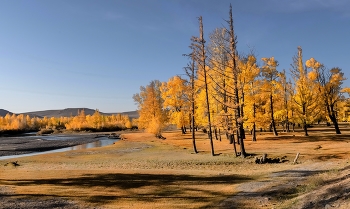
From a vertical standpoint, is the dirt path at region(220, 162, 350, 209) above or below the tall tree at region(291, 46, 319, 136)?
below

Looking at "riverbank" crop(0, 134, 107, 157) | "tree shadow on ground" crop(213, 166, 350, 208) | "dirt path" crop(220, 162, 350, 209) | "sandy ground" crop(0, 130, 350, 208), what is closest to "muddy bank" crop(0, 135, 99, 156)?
"riverbank" crop(0, 134, 107, 157)

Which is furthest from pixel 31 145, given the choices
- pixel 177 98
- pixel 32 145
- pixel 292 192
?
pixel 292 192

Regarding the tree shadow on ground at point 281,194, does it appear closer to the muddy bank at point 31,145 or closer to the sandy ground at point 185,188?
the sandy ground at point 185,188

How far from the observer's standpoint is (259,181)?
17.3m

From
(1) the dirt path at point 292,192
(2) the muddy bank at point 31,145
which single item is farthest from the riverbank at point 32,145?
(1) the dirt path at point 292,192

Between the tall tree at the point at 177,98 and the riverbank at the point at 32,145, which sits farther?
the riverbank at the point at 32,145

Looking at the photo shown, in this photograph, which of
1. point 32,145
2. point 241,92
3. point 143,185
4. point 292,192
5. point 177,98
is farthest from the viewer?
point 32,145

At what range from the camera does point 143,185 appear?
17344 millimetres

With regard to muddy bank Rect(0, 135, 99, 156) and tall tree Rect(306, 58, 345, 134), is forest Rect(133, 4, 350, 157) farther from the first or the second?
muddy bank Rect(0, 135, 99, 156)

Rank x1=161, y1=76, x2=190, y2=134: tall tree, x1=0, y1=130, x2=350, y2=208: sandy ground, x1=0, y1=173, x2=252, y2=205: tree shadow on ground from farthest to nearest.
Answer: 1. x1=161, y1=76, x2=190, y2=134: tall tree
2. x1=0, y1=173, x2=252, y2=205: tree shadow on ground
3. x1=0, y1=130, x2=350, y2=208: sandy ground

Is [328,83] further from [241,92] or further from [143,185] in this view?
[143,185]

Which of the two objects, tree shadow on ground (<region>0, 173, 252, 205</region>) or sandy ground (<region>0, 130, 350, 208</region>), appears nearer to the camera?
sandy ground (<region>0, 130, 350, 208</region>)

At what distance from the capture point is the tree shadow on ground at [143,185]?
14.6 m

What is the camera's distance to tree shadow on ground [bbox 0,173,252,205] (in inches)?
575
